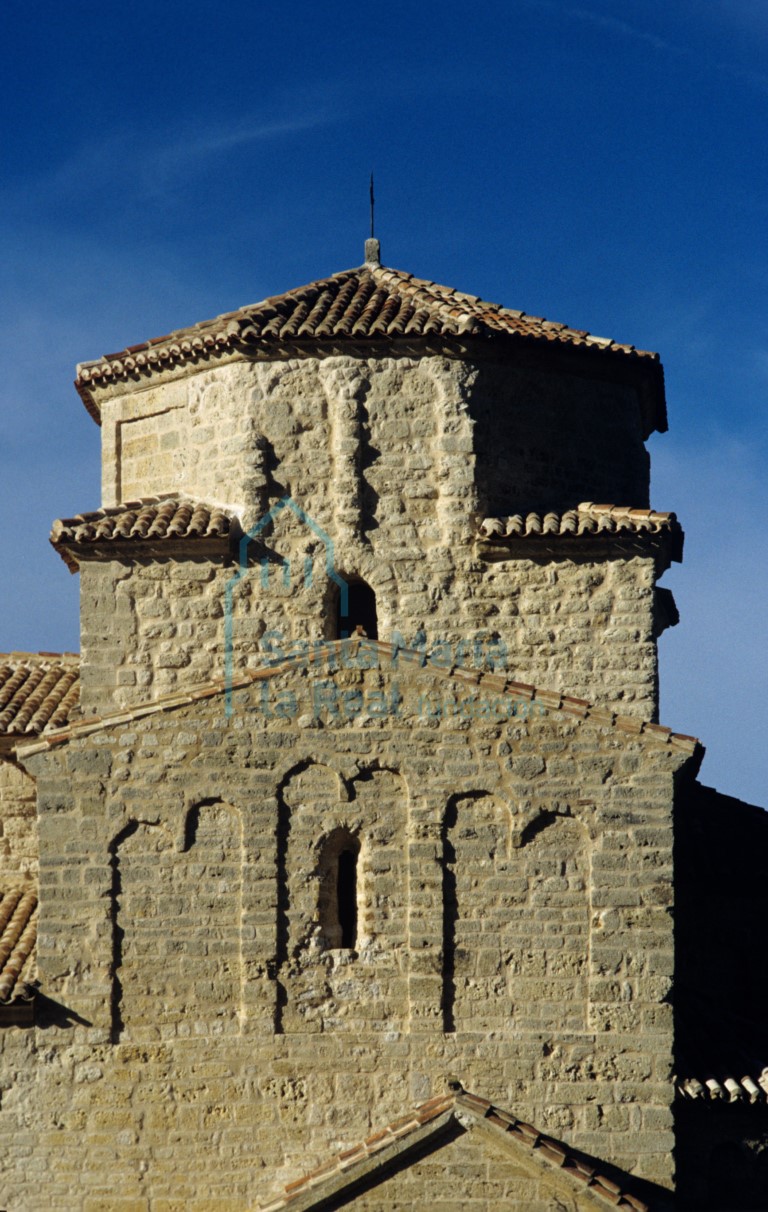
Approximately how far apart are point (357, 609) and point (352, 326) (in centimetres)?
272

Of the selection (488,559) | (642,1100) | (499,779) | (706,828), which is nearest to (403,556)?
(488,559)

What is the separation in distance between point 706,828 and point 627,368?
4764 millimetres

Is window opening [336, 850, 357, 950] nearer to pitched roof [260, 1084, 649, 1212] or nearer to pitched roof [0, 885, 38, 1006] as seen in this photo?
pitched roof [260, 1084, 649, 1212]

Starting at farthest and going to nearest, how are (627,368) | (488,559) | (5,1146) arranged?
(627,368) → (488,559) → (5,1146)

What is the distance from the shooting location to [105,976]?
1570 centimetres

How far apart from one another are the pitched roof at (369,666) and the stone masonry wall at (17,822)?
263cm

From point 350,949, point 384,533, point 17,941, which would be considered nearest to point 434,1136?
point 350,949

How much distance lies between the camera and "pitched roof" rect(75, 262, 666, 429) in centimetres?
1820

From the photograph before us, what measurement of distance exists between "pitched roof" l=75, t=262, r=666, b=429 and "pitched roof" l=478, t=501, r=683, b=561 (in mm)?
1875

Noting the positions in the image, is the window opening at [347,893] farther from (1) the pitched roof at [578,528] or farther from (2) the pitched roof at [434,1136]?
(1) the pitched roof at [578,528]

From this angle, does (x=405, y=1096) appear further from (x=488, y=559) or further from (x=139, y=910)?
(x=488, y=559)

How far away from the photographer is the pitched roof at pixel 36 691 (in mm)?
17984

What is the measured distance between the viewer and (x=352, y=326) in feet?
59.8

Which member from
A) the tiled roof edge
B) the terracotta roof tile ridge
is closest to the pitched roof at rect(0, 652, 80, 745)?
the terracotta roof tile ridge
